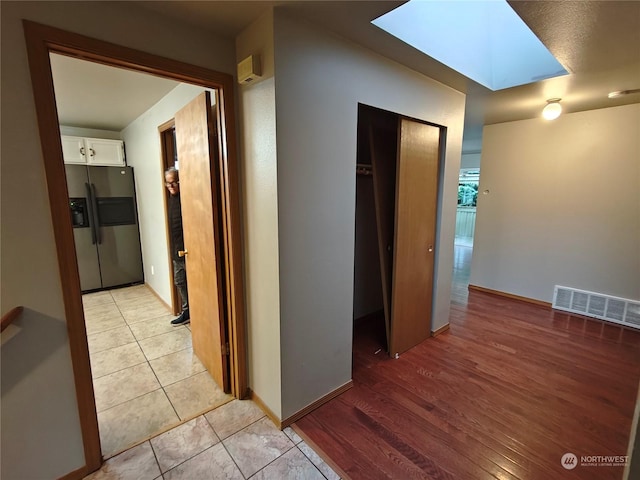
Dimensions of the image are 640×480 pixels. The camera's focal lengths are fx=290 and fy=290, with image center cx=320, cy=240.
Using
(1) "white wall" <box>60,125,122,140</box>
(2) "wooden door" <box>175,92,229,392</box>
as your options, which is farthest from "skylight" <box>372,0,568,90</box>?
(1) "white wall" <box>60,125,122,140</box>

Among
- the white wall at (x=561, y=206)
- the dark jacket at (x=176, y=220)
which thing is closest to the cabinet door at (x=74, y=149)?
the dark jacket at (x=176, y=220)

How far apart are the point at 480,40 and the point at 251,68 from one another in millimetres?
2087

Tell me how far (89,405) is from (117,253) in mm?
3392

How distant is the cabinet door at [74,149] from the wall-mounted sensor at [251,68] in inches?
148

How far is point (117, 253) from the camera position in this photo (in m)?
4.32

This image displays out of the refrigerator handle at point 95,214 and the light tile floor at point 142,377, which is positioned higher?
the refrigerator handle at point 95,214

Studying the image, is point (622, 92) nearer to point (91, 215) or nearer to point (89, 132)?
point (91, 215)

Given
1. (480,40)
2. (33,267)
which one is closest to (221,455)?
(33,267)

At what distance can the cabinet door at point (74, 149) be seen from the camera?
3973 mm

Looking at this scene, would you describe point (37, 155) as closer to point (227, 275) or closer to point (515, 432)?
point (227, 275)

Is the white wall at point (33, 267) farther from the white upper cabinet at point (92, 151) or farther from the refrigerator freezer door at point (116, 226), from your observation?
the white upper cabinet at point (92, 151)

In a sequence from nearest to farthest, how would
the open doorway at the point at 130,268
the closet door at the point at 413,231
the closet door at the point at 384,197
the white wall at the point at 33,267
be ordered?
the white wall at the point at 33,267 < the open doorway at the point at 130,268 < the closet door at the point at 413,231 < the closet door at the point at 384,197

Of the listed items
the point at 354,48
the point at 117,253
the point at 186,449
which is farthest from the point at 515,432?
the point at 117,253

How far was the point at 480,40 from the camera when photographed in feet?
8.11
